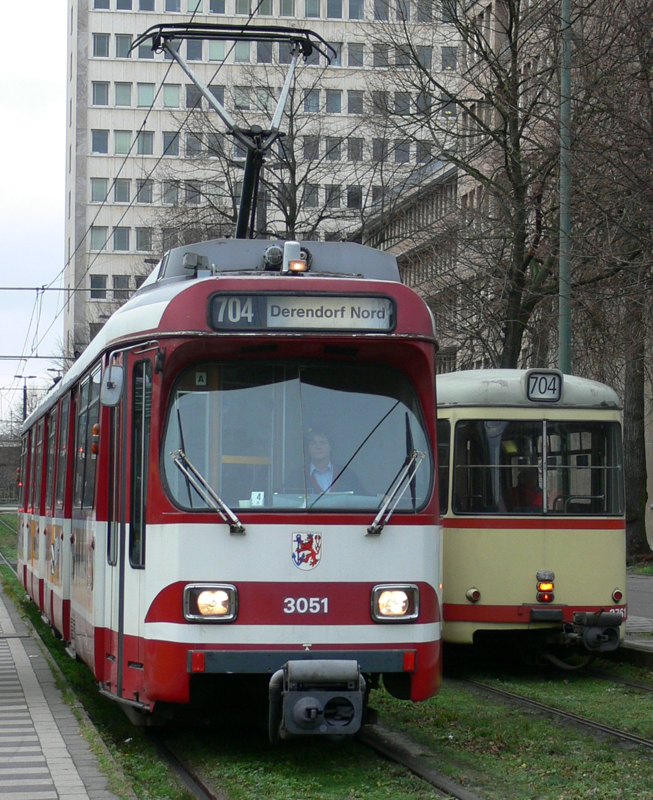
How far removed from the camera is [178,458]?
8766 mm

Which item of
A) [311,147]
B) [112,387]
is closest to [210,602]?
[112,387]

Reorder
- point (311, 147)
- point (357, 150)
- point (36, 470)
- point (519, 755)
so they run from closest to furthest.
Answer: point (519, 755)
point (36, 470)
point (357, 150)
point (311, 147)

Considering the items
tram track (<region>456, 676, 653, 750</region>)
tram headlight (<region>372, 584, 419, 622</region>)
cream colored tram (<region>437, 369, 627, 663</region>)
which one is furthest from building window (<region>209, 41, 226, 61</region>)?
tram headlight (<region>372, 584, 419, 622</region>)

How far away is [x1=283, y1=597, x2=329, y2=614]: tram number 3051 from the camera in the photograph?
850cm

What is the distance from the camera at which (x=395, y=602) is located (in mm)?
8680

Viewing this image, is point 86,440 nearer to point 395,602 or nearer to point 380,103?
point 395,602

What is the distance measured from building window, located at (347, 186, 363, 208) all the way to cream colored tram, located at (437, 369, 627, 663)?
18.6 metres

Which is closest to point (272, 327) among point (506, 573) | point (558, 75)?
point (506, 573)

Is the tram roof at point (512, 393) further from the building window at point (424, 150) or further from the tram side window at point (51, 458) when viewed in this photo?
the building window at point (424, 150)

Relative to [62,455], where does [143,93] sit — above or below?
above

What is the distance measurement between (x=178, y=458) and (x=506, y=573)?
5587 millimetres

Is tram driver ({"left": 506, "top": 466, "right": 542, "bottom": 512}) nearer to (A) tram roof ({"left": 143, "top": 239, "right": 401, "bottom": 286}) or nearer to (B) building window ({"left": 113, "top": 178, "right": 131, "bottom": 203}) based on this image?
(A) tram roof ({"left": 143, "top": 239, "right": 401, "bottom": 286})

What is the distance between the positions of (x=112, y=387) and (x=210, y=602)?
1.59 metres

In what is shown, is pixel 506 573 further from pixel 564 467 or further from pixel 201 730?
pixel 201 730
